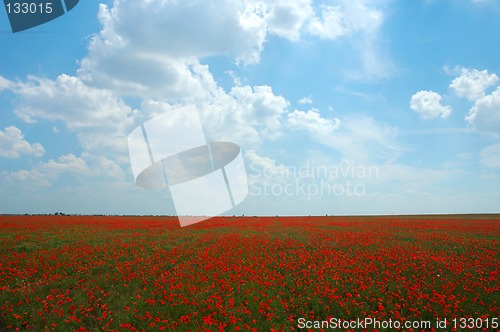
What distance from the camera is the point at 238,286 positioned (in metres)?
10.2

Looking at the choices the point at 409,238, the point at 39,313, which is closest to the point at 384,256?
the point at 409,238

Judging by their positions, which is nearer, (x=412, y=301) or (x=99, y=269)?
(x=412, y=301)

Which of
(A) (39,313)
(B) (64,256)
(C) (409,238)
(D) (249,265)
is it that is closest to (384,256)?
(D) (249,265)

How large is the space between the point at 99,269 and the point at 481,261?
16.4 metres

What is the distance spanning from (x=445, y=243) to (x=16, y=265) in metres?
22.3

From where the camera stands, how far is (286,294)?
10.0 meters

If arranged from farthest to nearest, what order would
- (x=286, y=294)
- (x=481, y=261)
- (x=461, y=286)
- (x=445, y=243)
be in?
(x=445, y=243)
(x=481, y=261)
(x=461, y=286)
(x=286, y=294)

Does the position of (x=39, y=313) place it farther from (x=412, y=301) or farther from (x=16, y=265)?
(x=412, y=301)

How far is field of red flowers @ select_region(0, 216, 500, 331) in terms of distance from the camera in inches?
332

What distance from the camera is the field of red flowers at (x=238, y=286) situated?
8430 mm

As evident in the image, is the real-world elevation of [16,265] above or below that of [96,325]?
above

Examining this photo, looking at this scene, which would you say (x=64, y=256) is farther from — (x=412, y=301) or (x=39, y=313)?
(x=412, y=301)

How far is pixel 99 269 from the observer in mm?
12891

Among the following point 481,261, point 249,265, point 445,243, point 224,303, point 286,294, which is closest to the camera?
point 224,303
